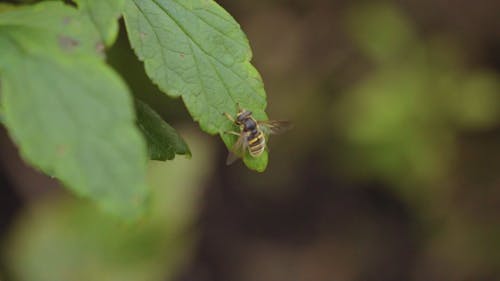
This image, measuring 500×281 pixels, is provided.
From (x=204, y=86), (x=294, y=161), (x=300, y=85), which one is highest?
(x=204, y=86)

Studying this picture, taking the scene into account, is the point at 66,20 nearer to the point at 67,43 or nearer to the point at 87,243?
the point at 67,43

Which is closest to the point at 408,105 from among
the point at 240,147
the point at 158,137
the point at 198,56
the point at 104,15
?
the point at 240,147

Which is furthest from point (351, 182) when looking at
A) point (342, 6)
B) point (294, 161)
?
point (342, 6)

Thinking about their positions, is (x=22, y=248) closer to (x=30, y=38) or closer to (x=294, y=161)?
(x=294, y=161)

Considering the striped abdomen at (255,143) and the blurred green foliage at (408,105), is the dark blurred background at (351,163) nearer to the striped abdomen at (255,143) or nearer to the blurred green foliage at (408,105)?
the blurred green foliage at (408,105)

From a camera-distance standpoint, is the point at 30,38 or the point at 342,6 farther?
the point at 342,6

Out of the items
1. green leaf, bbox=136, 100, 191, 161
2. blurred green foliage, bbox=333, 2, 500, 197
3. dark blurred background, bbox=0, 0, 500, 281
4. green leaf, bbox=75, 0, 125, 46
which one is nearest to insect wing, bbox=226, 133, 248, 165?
green leaf, bbox=136, 100, 191, 161

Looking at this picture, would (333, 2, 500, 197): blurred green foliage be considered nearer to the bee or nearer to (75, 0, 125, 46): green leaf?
the bee
